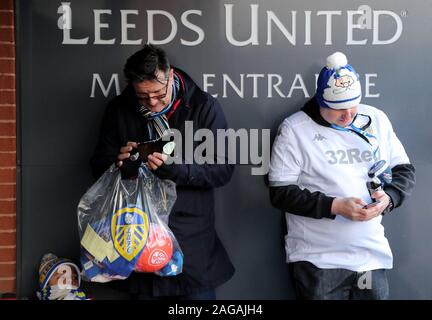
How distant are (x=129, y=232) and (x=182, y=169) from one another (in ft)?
1.25

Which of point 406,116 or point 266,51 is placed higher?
point 266,51

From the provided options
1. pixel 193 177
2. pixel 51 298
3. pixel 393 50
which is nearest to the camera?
pixel 193 177

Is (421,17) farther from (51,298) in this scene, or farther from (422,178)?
(51,298)

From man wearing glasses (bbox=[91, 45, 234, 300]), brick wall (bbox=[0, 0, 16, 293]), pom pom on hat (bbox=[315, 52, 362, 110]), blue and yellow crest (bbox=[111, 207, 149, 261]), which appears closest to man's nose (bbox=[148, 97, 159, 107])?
man wearing glasses (bbox=[91, 45, 234, 300])

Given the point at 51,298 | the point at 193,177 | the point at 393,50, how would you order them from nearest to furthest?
1. the point at 193,177
2. the point at 51,298
3. the point at 393,50

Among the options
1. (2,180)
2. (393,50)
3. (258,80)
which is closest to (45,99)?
(2,180)

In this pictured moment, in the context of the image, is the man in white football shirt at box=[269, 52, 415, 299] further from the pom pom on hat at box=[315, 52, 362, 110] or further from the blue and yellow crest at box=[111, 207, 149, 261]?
the blue and yellow crest at box=[111, 207, 149, 261]

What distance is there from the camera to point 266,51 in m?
4.02

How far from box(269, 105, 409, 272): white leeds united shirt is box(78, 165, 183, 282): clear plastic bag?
59cm

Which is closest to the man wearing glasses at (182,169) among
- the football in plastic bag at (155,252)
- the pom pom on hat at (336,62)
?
the football in plastic bag at (155,252)

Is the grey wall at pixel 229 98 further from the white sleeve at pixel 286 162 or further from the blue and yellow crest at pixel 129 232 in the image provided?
the blue and yellow crest at pixel 129 232

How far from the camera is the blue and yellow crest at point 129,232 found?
10.7 feet
